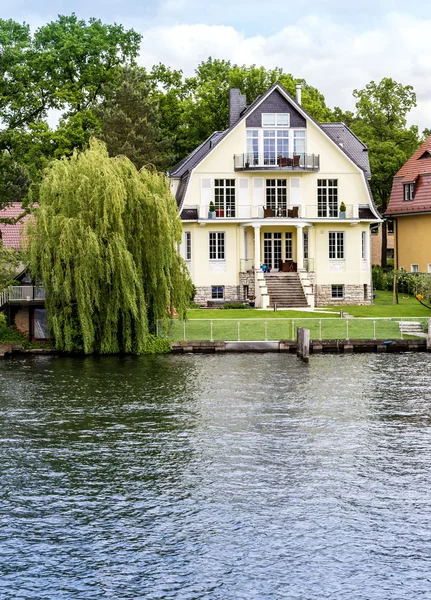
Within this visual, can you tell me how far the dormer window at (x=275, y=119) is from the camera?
62781 mm

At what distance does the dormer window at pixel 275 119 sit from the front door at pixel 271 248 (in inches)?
278

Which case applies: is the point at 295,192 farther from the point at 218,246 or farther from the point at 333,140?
the point at 218,246

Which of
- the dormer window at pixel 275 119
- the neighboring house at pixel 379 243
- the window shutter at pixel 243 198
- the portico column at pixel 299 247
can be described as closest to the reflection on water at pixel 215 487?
the portico column at pixel 299 247

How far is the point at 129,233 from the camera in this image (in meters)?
47.6

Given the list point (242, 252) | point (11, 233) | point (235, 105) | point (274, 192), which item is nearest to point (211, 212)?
point (242, 252)

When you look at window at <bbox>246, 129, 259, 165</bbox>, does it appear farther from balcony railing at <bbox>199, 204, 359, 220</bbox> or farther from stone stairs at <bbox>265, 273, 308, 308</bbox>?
stone stairs at <bbox>265, 273, 308, 308</bbox>

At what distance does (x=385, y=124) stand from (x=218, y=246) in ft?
79.1

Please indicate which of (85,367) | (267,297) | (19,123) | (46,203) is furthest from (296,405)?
(19,123)

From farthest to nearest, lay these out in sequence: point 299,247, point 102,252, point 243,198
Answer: point 243,198 → point 299,247 → point 102,252

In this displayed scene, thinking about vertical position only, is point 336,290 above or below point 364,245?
below

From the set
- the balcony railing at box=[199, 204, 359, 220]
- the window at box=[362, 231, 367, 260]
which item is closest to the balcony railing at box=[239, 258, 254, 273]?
the balcony railing at box=[199, 204, 359, 220]

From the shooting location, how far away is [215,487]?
80.5ft

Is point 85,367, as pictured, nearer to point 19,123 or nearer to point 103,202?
point 103,202

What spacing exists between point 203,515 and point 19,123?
6533 centimetres
